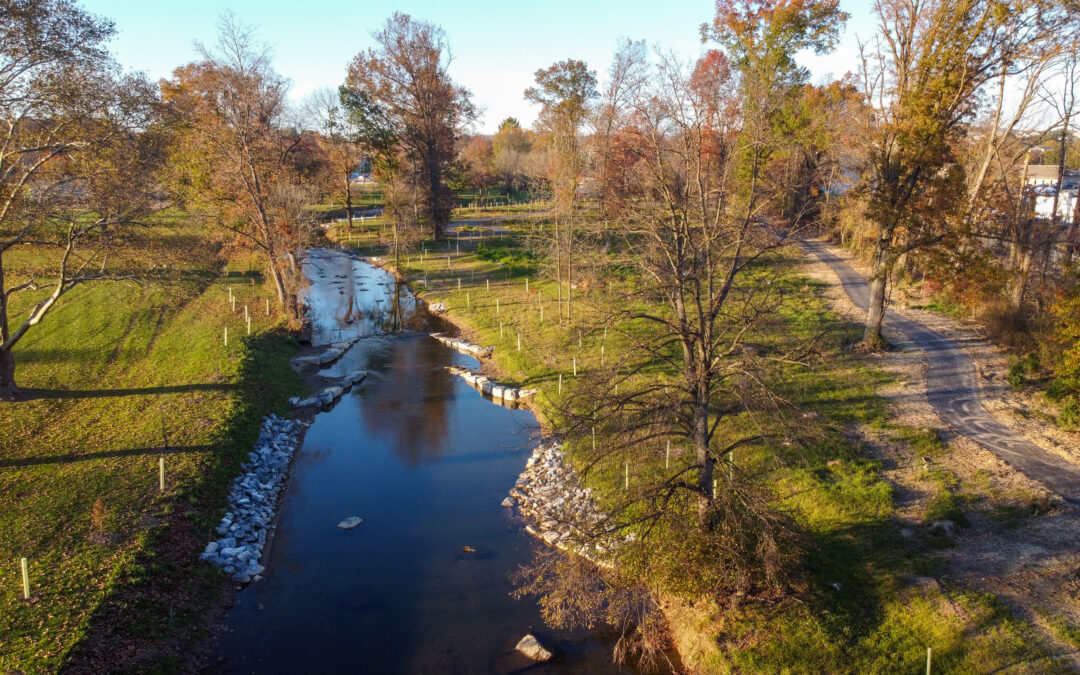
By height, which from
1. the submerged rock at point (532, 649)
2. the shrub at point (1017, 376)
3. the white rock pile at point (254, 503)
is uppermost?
the shrub at point (1017, 376)

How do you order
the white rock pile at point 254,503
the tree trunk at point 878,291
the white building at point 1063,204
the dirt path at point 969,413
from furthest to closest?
the white building at point 1063,204 < the tree trunk at point 878,291 < the dirt path at point 969,413 < the white rock pile at point 254,503

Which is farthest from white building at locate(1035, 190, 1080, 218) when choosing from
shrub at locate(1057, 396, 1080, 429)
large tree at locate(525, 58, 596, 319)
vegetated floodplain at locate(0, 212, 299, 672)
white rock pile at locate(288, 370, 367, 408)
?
vegetated floodplain at locate(0, 212, 299, 672)

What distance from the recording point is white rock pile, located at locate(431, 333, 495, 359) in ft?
88.0

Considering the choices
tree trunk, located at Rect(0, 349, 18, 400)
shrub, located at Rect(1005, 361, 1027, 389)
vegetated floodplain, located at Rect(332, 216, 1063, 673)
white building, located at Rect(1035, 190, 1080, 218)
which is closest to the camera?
vegetated floodplain, located at Rect(332, 216, 1063, 673)

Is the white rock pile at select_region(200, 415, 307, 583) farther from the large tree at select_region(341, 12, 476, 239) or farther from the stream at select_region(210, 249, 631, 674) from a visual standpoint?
the large tree at select_region(341, 12, 476, 239)

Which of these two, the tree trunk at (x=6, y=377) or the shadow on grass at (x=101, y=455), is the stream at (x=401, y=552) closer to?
the shadow on grass at (x=101, y=455)

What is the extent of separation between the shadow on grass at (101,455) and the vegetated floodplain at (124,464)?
1.8 inches

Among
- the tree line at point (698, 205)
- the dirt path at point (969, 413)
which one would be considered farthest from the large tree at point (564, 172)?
the dirt path at point (969, 413)

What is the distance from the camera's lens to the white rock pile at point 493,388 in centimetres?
2223

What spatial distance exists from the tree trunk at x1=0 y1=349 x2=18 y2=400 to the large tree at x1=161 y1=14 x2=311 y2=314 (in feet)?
33.2

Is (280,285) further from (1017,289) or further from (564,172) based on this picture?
(1017,289)

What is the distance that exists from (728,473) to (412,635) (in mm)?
6571

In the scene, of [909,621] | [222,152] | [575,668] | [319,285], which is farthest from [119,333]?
[909,621]

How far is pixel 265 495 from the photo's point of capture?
1584 cm
